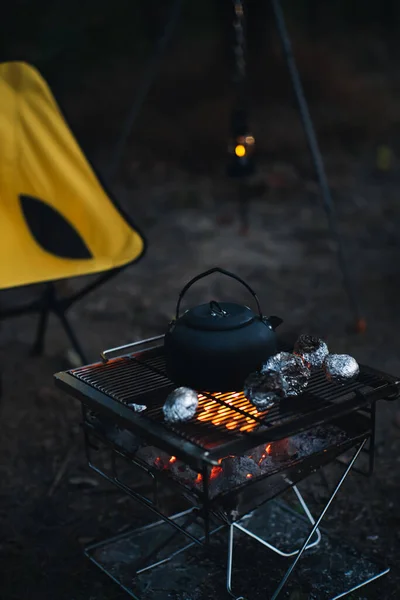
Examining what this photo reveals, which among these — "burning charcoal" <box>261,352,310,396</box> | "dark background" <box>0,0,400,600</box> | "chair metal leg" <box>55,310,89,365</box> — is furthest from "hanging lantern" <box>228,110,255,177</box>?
"burning charcoal" <box>261,352,310,396</box>

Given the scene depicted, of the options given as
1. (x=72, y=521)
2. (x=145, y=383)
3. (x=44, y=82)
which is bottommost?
→ (x=72, y=521)

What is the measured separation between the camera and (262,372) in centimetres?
192

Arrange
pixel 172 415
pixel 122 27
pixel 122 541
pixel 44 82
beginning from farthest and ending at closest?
pixel 122 27
pixel 44 82
pixel 122 541
pixel 172 415

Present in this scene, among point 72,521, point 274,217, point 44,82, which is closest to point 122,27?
point 274,217

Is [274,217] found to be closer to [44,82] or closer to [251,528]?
[44,82]

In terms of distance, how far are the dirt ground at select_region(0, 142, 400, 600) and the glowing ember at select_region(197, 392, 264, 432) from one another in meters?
0.68

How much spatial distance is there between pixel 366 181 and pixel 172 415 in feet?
17.9

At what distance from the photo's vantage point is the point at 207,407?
1945 mm

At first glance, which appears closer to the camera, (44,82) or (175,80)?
(44,82)

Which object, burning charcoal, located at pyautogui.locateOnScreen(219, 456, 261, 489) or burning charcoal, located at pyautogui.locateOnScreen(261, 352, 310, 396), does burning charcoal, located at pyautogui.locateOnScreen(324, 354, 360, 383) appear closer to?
burning charcoal, located at pyautogui.locateOnScreen(261, 352, 310, 396)

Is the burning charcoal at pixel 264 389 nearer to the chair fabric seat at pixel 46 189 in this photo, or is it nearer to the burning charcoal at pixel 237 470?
the burning charcoal at pixel 237 470

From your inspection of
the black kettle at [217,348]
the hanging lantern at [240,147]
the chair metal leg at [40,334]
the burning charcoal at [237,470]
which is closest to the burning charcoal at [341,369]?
the black kettle at [217,348]

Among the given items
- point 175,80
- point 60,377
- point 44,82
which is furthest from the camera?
point 175,80

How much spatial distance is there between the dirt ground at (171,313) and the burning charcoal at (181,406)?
70 cm
